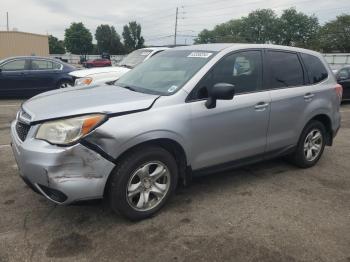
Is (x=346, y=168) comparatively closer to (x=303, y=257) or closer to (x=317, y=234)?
(x=317, y=234)

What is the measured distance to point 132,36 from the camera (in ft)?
301

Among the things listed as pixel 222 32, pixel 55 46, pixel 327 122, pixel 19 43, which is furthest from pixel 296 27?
pixel 327 122

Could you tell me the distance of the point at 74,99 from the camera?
3705 millimetres

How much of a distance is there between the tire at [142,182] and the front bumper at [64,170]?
0.14m

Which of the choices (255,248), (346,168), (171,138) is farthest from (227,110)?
(346,168)

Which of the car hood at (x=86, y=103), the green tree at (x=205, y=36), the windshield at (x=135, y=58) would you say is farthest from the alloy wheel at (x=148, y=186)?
the green tree at (x=205, y=36)

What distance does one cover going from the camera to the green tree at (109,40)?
3438 inches

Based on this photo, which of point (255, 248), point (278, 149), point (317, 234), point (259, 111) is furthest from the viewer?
point (278, 149)

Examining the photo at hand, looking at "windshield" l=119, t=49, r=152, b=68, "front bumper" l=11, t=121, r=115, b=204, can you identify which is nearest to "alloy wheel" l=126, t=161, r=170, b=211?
"front bumper" l=11, t=121, r=115, b=204

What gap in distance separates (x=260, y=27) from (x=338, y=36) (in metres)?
36.3

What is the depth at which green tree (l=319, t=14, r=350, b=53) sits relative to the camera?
248 ft

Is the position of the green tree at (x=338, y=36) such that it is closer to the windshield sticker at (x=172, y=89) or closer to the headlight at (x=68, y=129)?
the windshield sticker at (x=172, y=89)

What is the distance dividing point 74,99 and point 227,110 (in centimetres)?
160

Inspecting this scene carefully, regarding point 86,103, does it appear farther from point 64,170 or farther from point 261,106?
point 261,106
